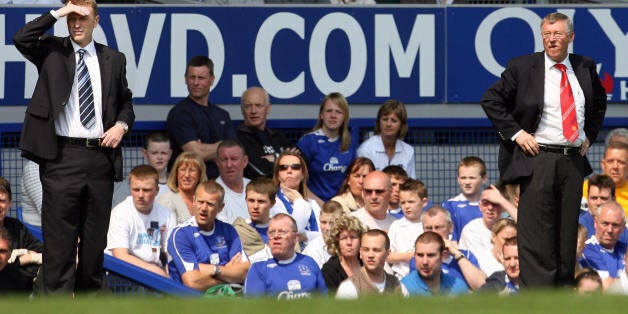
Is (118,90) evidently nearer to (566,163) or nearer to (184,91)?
(566,163)

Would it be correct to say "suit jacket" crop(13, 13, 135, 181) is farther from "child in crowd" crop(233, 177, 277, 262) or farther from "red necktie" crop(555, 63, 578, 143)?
"red necktie" crop(555, 63, 578, 143)

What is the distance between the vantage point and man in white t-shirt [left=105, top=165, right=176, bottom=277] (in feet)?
36.1

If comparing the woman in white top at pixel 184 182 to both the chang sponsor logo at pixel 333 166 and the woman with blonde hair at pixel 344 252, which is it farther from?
the chang sponsor logo at pixel 333 166

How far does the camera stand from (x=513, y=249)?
10906 millimetres

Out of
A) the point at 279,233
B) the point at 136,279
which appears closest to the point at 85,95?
the point at 136,279

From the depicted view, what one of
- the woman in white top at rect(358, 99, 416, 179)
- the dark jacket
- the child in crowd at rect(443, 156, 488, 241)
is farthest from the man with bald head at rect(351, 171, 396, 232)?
the dark jacket

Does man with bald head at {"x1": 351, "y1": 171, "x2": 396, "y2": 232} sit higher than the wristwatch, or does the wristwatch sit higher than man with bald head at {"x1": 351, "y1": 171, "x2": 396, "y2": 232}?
the wristwatch

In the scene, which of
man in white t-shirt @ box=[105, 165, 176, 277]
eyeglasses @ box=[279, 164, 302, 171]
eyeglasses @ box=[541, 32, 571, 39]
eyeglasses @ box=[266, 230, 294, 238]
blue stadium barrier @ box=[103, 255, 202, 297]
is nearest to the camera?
eyeglasses @ box=[541, 32, 571, 39]

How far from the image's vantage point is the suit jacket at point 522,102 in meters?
9.41

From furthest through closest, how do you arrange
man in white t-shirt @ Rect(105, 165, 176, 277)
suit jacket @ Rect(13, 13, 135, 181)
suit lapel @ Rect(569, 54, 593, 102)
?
man in white t-shirt @ Rect(105, 165, 176, 277)
suit lapel @ Rect(569, 54, 593, 102)
suit jacket @ Rect(13, 13, 135, 181)

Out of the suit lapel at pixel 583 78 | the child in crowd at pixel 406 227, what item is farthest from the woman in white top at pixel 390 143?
the suit lapel at pixel 583 78

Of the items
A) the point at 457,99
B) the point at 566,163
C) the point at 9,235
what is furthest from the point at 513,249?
the point at 9,235

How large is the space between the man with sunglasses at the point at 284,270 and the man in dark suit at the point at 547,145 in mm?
1665

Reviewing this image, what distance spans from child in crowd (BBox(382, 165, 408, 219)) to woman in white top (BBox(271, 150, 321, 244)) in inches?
23.1
